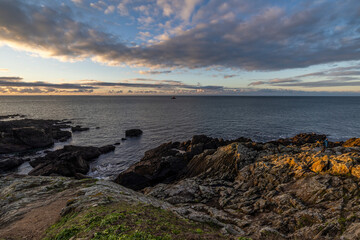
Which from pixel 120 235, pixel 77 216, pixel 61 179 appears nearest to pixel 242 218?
pixel 120 235

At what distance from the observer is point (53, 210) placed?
1552 cm

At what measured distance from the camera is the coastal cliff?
444 inches

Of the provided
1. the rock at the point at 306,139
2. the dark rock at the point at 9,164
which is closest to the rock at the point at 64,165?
the dark rock at the point at 9,164

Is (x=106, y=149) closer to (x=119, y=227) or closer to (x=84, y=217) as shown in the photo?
(x=84, y=217)

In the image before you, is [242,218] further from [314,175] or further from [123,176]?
[123,176]

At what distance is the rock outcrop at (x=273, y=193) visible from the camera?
43.0 feet

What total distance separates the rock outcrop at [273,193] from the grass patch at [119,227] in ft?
13.0

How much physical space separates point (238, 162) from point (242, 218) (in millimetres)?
10322

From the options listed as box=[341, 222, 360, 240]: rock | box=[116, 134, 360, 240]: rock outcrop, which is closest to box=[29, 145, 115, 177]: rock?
box=[116, 134, 360, 240]: rock outcrop

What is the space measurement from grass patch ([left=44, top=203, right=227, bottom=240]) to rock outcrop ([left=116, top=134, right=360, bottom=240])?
3.98m

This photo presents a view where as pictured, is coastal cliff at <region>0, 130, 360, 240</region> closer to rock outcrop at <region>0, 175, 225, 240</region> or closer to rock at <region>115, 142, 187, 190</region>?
rock outcrop at <region>0, 175, 225, 240</region>

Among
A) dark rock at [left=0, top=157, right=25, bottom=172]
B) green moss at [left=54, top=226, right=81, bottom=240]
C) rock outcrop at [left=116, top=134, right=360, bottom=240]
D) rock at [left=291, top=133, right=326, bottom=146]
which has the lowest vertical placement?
dark rock at [left=0, top=157, right=25, bottom=172]

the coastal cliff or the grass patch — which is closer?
the grass patch

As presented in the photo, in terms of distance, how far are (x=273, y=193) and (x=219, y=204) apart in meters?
6.18
